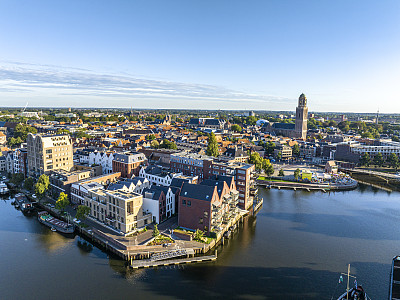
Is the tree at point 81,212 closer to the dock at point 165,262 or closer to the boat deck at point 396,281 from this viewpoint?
the dock at point 165,262

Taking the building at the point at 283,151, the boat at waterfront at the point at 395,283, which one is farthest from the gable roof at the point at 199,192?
A: the building at the point at 283,151

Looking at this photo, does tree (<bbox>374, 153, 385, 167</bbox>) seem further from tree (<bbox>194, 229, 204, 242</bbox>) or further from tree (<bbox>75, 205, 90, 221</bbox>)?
tree (<bbox>75, 205, 90, 221</bbox>)

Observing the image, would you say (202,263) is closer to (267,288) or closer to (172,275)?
(172,275)

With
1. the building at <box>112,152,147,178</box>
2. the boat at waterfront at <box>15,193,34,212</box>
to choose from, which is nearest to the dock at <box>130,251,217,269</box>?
the boat at waterfront at <box>15,193,34,212</box>

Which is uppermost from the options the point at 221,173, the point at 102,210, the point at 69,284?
the point at 221,173

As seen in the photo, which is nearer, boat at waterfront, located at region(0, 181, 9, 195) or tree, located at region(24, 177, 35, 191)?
tree, located at region(24, 177, 35, 191)

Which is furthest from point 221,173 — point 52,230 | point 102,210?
point 52,230
